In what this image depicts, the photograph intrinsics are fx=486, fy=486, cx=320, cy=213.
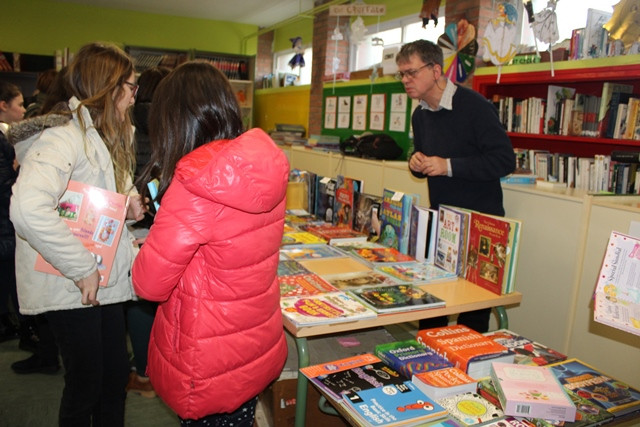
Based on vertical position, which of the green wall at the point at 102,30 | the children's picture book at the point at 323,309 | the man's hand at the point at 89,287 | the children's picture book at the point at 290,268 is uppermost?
the green wall at the point at 102,30

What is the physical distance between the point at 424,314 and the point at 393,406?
509 millimetres

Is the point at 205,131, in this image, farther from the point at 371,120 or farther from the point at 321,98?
the point at 321,98

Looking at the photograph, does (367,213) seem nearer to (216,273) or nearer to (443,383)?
(443,383)

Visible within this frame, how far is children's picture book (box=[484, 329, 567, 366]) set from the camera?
1586 mm

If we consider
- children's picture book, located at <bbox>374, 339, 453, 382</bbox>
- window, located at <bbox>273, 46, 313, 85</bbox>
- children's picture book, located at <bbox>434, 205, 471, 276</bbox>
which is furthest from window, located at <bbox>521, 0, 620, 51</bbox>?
window, located at <bbox>273, 46, 313, 85</bbox>

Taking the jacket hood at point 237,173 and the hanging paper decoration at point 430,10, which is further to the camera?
the hanging paper decoration at point 430,10

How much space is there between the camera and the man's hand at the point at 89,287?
1.43 metres

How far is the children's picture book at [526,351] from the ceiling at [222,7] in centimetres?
590

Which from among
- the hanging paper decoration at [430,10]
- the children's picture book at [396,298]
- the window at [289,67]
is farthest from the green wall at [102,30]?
the children's picture book at [396,298]

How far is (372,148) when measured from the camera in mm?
4035

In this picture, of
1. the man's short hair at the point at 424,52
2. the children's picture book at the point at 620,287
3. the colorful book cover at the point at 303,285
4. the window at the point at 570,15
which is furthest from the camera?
the window at the point at 570,15

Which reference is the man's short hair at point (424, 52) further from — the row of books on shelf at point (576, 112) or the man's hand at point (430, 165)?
the row of books on shelf at point (576, 112)

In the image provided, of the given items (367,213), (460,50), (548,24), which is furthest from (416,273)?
(460,50)

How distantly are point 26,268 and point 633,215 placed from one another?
7.14 ft
